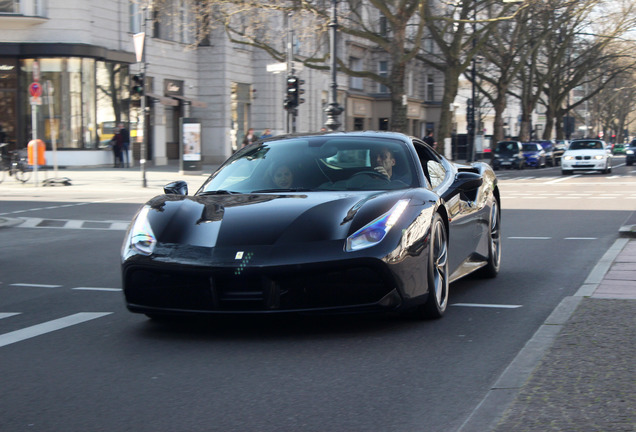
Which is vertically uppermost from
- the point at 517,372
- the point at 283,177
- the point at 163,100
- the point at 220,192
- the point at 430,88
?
the point at 430,88

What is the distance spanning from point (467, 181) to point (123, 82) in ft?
106

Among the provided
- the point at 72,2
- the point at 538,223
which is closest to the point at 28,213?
the point at 538,223

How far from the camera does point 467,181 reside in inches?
280

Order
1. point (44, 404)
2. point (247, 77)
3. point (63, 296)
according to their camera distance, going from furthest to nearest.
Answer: point (247, 77) < point (63, 296) < point (44, 404)

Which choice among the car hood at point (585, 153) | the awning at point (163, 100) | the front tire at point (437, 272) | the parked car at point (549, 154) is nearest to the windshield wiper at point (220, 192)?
the front tire at point (437, 272)

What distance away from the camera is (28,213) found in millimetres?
17688

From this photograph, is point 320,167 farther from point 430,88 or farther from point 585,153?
point 430,88

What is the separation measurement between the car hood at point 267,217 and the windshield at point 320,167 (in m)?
0.32

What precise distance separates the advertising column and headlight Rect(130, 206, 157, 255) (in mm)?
24881

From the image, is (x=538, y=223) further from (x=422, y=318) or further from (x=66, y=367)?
(x=66, y=367)

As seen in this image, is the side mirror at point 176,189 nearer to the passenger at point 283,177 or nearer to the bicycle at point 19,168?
the passenger at point 283,177

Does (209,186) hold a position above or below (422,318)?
above

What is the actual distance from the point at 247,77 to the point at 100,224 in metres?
32.0

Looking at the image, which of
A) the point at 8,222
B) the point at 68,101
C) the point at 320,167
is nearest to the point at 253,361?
the point at 320,167
